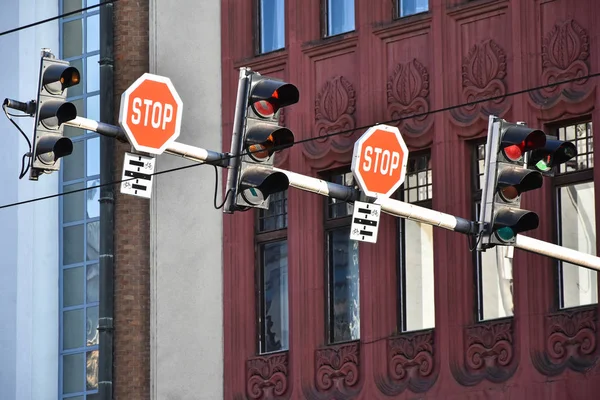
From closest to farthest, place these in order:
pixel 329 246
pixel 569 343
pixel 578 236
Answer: pixel 569 343 → pixel 578 236 → pixel 329 246

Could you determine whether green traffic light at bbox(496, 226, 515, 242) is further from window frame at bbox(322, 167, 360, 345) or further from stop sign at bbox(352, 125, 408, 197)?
window frame at bbox(322, 167, 360, 345)

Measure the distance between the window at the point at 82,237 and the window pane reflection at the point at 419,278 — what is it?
27.4ft

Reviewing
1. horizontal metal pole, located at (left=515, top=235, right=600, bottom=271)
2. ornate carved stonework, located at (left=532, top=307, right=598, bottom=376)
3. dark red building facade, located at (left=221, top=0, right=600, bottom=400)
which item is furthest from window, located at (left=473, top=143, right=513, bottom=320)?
horizontal metal pole, located at (left=515, top=235, right=600, bottom=271)

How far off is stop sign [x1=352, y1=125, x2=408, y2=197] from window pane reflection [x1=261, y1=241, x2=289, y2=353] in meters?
11.9

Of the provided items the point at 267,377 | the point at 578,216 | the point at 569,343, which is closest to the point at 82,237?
the point at 267,377

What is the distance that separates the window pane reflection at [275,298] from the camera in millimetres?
28234

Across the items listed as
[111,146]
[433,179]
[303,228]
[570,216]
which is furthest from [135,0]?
[570,216]

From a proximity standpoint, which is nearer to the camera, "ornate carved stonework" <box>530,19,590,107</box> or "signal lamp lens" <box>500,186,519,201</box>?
"signal lamp lens" <box>500,186,519,201</box>

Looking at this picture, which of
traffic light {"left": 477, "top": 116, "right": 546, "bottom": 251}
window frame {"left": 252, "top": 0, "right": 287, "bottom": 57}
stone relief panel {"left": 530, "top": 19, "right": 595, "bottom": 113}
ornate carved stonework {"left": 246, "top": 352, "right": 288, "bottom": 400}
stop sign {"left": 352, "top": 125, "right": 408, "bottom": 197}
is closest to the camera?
traffic light {"left": 477, "top": 116, "right": 546, "bottom": 251}

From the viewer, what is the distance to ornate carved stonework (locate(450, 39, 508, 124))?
24.9 m

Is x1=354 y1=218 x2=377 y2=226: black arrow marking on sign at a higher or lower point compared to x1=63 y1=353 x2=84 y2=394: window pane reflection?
higher

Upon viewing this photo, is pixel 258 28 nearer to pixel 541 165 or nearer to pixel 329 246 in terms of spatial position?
pixel 329 246

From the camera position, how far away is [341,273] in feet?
90.0

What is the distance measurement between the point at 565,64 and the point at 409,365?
5.22 metres
